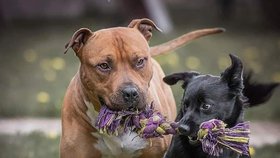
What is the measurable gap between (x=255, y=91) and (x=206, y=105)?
128cm

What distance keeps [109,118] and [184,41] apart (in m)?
1.85

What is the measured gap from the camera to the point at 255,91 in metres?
6.94

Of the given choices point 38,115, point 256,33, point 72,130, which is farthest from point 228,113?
point 256,33

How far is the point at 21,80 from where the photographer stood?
12.8m

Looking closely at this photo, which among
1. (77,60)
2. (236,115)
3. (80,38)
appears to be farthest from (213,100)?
(77,60)

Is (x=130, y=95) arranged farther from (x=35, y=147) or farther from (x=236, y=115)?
(x=35, y=147)

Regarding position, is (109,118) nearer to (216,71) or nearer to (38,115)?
(38,115)

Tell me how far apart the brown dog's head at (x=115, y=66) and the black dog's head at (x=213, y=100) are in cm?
35

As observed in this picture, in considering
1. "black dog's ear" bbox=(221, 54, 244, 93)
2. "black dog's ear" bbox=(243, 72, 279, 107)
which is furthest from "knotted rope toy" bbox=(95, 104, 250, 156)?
"black dog's ear" bbox=(243, 72, 279, 107)

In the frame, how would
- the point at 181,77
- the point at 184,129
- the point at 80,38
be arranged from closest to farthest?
the point at 184,129 < the point at 80,38 < the point at 181,77

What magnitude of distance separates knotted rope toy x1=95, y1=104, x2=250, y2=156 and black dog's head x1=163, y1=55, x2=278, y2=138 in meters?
0.09

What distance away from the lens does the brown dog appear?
588cm

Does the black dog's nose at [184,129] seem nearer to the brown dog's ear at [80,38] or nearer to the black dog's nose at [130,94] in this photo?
the black dog's nose at [130,94]

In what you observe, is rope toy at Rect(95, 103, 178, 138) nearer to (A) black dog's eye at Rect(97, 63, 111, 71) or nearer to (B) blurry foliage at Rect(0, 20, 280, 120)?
(A) black dog's eye at Rect(97, 63, 111, 71)
